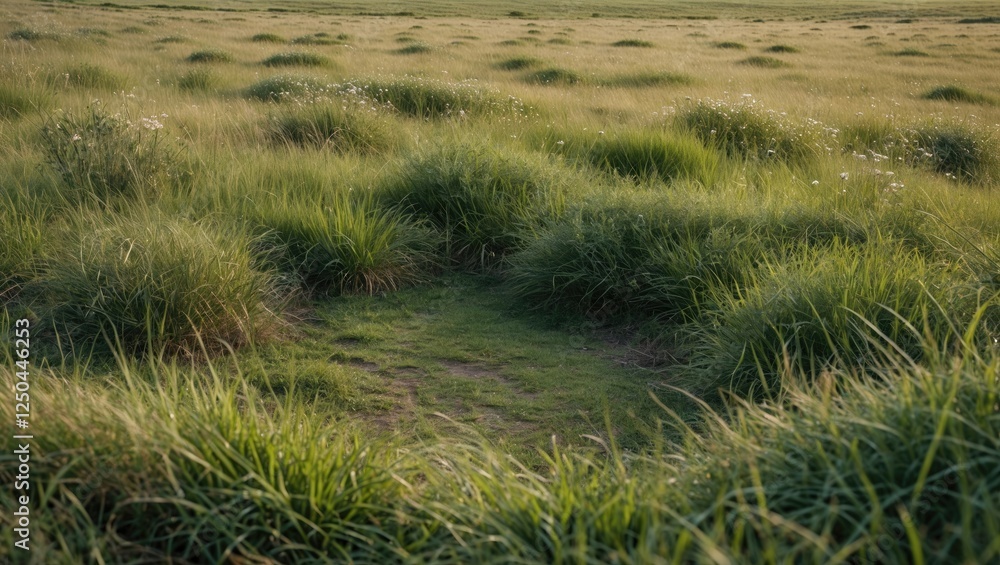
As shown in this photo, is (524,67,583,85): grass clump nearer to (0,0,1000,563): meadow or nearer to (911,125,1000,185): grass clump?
(0,0,1000,563): meadow

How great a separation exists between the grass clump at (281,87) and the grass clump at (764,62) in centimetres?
1076

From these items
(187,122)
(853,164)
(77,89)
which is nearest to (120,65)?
(77,89)

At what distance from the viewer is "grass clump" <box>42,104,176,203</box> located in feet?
17.9

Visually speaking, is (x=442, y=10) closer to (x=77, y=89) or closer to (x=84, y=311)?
(x=77, y=89)

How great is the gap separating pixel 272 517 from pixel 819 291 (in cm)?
265

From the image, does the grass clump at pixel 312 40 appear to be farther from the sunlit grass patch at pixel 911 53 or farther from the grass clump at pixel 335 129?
the sunlit grass patch at pixel 911 53

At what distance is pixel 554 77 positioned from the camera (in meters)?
13.5

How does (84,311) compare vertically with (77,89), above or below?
below

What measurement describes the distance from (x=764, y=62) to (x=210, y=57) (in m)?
11.8

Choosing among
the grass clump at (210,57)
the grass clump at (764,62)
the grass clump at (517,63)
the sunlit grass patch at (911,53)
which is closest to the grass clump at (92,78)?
the grass clump at (210,57)

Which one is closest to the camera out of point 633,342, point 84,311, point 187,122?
point 84,311

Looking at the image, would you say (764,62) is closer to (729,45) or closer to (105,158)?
(729,45)

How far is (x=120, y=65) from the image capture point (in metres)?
12.3

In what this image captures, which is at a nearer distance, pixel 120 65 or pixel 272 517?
pixel 272 517
